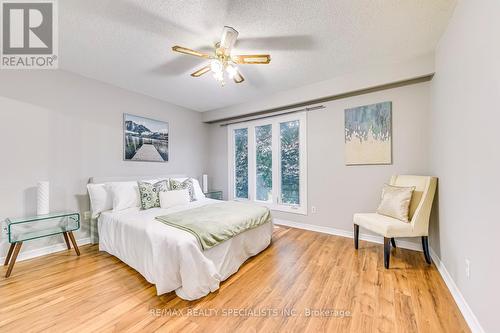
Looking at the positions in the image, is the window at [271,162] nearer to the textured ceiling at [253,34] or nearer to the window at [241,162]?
the window at [241,162]

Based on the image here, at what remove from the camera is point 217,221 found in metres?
2.11

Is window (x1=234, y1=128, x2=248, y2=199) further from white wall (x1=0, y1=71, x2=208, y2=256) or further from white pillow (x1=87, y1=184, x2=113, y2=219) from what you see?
white pillow (x1=87, y1=184, x2=113, y2=219)

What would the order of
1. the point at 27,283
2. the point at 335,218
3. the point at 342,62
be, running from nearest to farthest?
the point at 27,283
the point at 342,62
the point at 335,218

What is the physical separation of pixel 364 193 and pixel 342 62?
1.89 m

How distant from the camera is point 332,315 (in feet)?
4.97

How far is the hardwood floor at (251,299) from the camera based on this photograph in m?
1.42

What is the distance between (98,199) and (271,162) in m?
2.87

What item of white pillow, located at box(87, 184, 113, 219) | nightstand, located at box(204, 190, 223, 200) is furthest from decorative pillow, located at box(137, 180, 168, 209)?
nightstand, located at box(204, 190, 223, 200)

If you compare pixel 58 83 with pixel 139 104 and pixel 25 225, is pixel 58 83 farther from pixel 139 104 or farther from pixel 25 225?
pixel 25 225

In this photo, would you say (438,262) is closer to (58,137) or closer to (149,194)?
(149,194)

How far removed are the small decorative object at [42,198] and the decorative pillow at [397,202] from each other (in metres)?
4.20

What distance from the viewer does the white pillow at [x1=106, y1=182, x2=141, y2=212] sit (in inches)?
106

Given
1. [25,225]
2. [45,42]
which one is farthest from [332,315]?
[45,42]

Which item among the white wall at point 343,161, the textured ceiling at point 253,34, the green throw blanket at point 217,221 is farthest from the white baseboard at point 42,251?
the white wall at point 343,161
